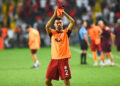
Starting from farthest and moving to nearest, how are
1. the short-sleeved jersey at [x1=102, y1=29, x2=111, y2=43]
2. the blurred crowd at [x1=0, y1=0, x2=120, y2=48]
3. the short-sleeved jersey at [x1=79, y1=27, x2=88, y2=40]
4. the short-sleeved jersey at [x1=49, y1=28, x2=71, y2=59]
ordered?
the blurred crowd at [x1=0, y1=0, x2=120, y2=48]
the short-sleeved jersey at [x1=79, y1=27, x2=88, y2=40]
the short-sleeved jersey at [x1=102, y1=29, x2=111, y2=43]
the short-sleeved jersey at [x1=49, y1=28, x2=71, y2=59]

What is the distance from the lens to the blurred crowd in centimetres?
3525

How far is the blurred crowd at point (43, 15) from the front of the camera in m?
35.2

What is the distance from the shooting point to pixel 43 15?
118 feet

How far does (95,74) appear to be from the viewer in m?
15.4

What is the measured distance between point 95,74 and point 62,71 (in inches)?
233

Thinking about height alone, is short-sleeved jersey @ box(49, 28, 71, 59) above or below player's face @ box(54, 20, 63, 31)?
below

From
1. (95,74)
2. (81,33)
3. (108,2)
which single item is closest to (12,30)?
(108,2)

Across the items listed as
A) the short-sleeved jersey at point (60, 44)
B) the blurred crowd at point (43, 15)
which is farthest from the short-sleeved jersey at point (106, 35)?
the blurred crowd at point (43, 15)

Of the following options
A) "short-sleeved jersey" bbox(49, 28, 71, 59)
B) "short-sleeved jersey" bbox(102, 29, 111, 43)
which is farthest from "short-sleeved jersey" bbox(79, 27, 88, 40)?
"short-sleeved jersey" bbox(49, 28, 71, 59)

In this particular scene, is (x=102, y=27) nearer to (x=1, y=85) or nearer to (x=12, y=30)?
(x=1, y=85)

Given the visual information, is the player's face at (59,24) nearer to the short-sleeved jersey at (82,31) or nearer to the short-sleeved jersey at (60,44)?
the short-sleeved jersey at (60,44)

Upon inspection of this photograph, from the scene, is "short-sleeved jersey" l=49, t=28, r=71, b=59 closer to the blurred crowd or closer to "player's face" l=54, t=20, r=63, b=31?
"player's face" l=54, t=20, r=63, b=31

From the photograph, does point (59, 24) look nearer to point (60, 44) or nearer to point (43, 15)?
point (60, 44)

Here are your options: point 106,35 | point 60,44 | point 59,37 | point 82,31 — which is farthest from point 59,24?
point 82,31
